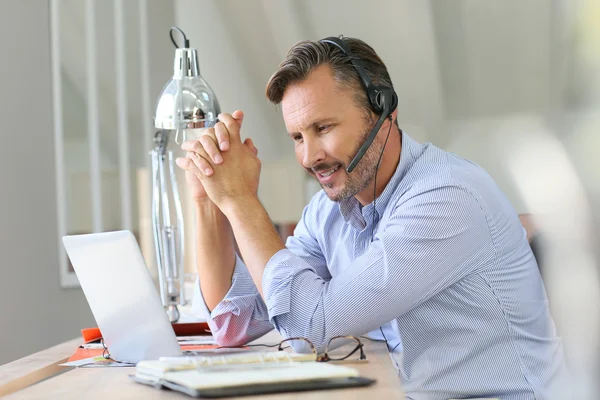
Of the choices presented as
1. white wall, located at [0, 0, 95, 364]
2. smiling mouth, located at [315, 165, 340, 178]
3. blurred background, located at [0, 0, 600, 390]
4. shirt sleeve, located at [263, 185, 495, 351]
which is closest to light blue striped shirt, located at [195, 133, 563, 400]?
shirt sleeve, located at [263, 185, 495, 351]

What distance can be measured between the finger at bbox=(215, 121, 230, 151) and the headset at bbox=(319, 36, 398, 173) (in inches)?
8.7

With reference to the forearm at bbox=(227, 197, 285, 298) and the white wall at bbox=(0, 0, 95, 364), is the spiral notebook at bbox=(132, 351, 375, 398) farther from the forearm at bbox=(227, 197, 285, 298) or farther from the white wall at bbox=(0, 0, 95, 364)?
the white wall at bbox=(0, 0, 95, 364)

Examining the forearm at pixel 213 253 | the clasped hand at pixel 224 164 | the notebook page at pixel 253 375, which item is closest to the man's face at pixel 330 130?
the clasped hand at pixel 224 164

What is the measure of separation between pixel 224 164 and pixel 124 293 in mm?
287

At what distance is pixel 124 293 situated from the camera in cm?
117

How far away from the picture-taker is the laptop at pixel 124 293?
1154 mm

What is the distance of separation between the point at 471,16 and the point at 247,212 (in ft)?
5.51

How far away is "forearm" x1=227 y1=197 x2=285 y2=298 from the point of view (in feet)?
4.00

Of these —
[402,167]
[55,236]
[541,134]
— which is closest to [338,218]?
[402,167]

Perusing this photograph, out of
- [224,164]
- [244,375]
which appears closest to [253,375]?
[244,375]

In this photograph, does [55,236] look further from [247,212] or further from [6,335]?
[247,212]

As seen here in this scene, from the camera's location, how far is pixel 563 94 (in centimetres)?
252

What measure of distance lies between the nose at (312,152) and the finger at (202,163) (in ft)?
0.57

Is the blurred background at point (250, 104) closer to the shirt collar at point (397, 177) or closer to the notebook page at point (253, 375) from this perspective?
the shirt collar at point (397, 177)
